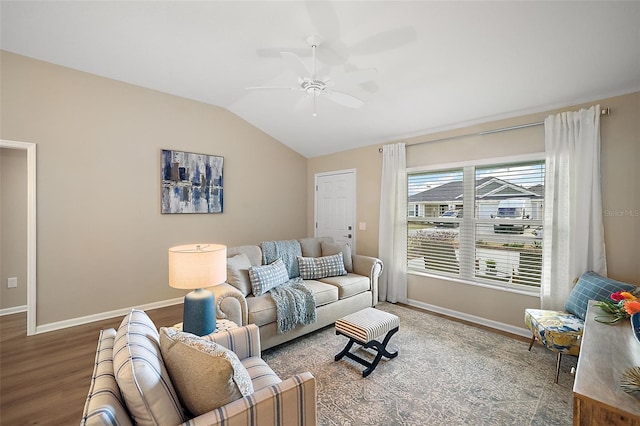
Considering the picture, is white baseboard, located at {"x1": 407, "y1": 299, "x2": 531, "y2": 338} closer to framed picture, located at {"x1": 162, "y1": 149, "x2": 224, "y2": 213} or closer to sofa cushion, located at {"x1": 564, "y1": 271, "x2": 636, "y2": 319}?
sofa cushion, located at {"x1": 564, "y1": 271, "x2": 636, "y2": 319}

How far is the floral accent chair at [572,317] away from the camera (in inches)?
89.0

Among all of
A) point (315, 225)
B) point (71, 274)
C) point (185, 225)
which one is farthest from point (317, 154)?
point (71, 274)

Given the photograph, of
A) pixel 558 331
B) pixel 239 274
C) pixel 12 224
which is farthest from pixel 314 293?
pixel 12 224

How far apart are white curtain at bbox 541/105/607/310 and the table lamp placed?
324 cm

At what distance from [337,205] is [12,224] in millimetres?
4612

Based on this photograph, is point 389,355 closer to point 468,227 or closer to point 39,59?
point 468,227

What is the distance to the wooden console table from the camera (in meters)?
0.99

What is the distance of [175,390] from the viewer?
121cm

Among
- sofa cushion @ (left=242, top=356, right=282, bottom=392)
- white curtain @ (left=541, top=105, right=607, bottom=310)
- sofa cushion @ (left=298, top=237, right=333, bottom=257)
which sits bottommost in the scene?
sofa cushion @ (left=242, top=356, right=282, bottom=392)

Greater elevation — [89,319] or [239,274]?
[239,274]

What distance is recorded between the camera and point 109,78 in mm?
3514

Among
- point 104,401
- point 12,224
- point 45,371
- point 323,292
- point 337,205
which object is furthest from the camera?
point 337,205

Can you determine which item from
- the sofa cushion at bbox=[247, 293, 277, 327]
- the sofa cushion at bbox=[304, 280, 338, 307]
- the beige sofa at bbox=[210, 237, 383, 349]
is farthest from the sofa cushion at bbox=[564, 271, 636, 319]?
the sofa cushion at bbox=[247, 293, 277, 327]

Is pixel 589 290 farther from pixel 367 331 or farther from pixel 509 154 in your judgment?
pixel 367 331
